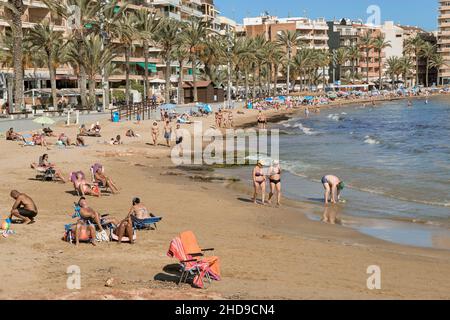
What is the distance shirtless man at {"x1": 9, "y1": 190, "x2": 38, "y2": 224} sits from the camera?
1318cm

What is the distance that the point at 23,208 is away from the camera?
1330 centimetres

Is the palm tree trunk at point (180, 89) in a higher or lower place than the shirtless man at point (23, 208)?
higher

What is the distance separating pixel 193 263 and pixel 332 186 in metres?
9.78

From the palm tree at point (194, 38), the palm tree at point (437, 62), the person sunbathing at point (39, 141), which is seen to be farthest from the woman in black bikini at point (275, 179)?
the palm tree at point (437, 62)

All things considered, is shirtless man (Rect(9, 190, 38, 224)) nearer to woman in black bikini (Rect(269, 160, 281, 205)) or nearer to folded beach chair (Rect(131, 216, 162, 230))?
folded beach chair (Rect(131, 216, 162, 230))

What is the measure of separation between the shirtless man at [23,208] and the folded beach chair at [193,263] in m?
4.80

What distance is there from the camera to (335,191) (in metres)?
18.6

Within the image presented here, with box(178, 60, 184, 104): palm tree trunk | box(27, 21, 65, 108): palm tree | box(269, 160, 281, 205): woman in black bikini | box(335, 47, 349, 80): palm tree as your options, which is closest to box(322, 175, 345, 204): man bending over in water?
box(269, 160, 281, 205): woman in black bikini

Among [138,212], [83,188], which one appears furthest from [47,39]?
[138,212]

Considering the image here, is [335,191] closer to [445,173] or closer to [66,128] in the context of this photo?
[445,173]

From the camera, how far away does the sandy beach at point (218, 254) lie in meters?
9.10

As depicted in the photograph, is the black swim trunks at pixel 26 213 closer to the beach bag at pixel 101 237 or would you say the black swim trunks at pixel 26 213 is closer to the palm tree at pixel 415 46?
the beach bag at pixel 101 237
